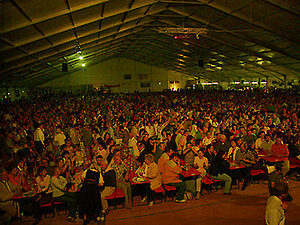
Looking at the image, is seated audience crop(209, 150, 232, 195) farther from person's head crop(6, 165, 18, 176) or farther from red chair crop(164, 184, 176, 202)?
person's head crop(6, 165, 18, 176)

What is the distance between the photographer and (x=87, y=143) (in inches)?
321

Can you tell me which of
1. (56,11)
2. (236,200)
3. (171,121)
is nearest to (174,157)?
(236,200)

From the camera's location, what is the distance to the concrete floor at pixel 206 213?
4527mm

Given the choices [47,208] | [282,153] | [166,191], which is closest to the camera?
[47,208]

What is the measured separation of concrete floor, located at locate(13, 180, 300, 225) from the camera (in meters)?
4.53

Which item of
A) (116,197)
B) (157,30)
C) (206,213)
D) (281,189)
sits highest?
(157,30)

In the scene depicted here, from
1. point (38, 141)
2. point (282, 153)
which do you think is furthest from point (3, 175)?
point (282, 153)

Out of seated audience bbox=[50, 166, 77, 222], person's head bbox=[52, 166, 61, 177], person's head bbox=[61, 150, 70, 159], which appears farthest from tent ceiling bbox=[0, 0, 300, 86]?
seated audience bbox=[50, 166, 77, 222]

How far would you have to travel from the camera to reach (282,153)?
6215 mm

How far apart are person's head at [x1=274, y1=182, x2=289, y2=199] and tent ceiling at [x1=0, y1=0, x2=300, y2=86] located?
7.89 m

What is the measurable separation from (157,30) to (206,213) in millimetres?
12807

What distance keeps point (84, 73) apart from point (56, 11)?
25.9 metres

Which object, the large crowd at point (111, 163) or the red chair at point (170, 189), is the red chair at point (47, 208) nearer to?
the large crowd at point (111, 163)

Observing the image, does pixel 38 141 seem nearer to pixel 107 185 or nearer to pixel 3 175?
pixel 3 175
